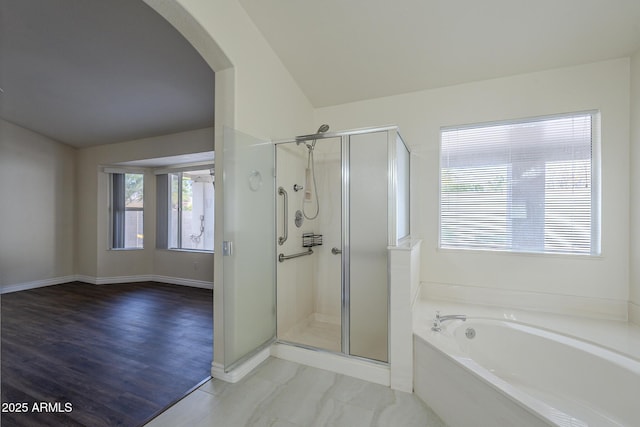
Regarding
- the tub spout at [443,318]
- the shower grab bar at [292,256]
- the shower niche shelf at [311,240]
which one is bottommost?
the tub spout at [443,318]

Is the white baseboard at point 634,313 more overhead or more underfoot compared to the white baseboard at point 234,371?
more overhead

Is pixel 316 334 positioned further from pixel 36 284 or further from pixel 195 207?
pixel 36 284

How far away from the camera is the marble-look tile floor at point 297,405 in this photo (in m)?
1.65

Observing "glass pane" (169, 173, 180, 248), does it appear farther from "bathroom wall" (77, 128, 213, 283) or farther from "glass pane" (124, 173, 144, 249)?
"glass pane" (124, 173, 144, 249)

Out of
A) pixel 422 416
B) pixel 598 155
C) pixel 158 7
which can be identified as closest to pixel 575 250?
pixel 598 155

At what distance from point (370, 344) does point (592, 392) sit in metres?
1.39

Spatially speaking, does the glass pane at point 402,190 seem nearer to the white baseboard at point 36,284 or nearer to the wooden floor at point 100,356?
→ the wooden floor at point 100,356

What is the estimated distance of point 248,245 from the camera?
2227 millimetres

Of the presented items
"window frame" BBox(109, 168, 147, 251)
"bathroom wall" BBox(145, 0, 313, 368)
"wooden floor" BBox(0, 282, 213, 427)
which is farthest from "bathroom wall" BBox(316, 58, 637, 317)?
"window frame" BBox(109, 168, 147, 251)

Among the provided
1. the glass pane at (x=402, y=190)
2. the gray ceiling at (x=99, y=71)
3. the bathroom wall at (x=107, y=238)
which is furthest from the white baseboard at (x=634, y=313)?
the bathroom wall at (x=107, y=238)

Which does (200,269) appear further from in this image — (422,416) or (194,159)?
(422,416)

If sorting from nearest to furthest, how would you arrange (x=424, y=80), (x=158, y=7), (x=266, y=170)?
1. (x=158, y=7)
2. (x=266, y=170)
3. (x=424, y=80)

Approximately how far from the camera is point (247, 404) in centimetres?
180

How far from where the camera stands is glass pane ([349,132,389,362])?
7.43 feet
